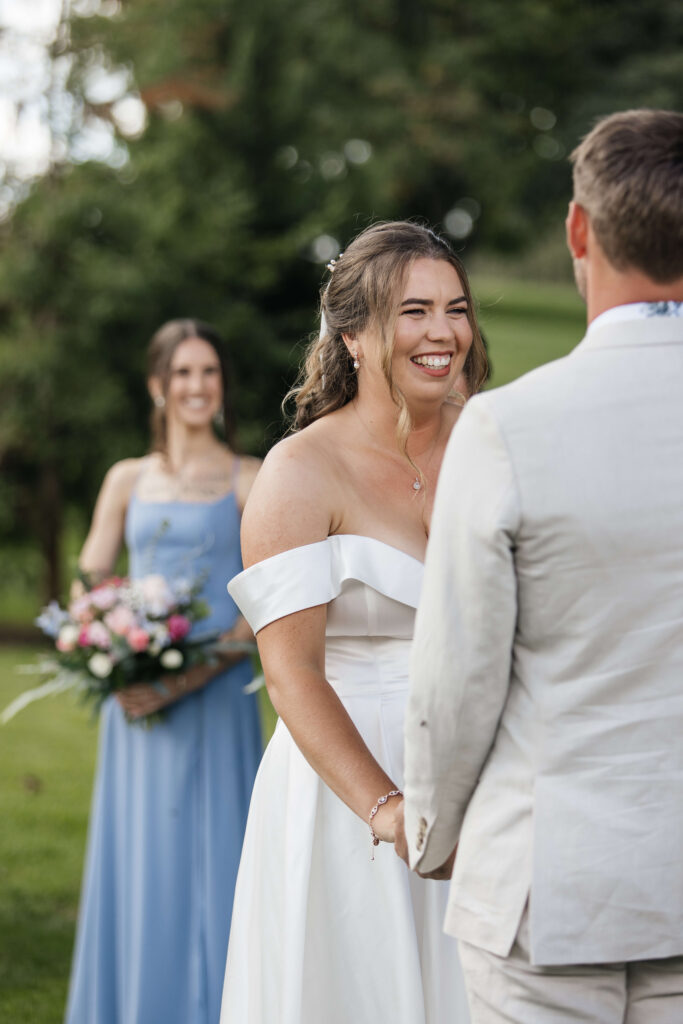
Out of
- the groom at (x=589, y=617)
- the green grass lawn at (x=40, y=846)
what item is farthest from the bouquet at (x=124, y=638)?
the groom at (x=589, y=617)

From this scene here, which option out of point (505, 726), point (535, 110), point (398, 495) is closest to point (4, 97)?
point (535, 110)

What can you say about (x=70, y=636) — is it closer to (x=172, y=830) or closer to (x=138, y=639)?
(x=138, y=639)

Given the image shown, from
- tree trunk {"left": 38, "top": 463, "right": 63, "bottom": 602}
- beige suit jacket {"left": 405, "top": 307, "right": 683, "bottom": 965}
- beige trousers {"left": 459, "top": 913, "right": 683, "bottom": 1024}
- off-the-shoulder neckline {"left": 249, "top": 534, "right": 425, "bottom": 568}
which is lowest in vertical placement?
beige trousers {"left": 459, "top": 913, "right": 683, "bottom": 1024}

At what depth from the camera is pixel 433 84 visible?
21375mm

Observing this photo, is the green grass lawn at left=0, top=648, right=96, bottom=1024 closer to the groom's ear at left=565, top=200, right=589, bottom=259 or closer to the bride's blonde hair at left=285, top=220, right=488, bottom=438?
the bride's blonde hair at left=285, top=220, right=488, bottom=438

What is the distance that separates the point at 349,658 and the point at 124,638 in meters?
2.08

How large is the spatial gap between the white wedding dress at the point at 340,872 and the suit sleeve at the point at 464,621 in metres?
0.78

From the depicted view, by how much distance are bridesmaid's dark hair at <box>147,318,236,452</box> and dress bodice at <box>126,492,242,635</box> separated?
392 mm

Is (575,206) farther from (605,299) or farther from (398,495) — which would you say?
(398,495)

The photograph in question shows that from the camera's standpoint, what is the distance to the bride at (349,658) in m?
2.71

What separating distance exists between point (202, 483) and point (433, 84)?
17922 mm

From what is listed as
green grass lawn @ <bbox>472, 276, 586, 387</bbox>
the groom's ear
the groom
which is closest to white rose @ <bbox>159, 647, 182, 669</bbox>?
the groom

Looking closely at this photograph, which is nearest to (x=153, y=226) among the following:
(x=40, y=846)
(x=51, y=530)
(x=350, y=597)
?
(x=51, y=530)

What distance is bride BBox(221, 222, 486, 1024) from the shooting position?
8.89 ft
